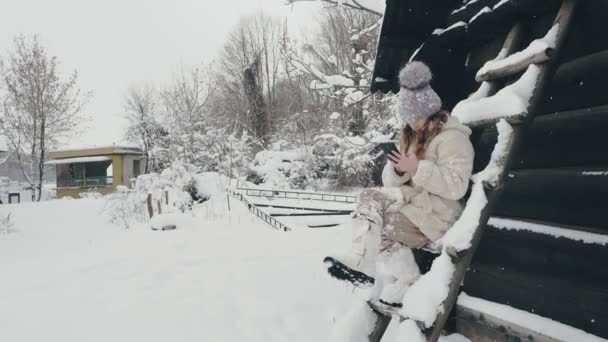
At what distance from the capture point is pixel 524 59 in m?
1.80

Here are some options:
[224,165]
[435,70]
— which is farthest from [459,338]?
[224,165]

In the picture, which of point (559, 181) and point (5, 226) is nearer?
point (559, 181)

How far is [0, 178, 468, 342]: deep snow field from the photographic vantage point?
3281 mm

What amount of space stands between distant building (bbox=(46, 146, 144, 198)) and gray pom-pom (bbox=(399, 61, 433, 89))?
3100 cm

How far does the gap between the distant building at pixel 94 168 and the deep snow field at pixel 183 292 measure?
985 inches

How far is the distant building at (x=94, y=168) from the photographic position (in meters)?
30.0

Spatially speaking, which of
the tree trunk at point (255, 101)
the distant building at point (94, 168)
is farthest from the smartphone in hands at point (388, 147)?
the distant building at point (94, 168)

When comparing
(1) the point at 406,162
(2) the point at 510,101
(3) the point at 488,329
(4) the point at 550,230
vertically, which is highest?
(2) the point at 510,101

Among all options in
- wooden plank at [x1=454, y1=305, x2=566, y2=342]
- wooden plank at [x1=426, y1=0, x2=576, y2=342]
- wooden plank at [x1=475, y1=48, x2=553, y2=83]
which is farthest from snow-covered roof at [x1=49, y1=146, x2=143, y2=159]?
wooden plank at [x1=426, y1=0, x2=576, y2=342]

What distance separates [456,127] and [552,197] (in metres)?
0.75

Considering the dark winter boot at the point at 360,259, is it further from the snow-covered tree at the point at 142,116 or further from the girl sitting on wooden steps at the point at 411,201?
the snow-covered tree at the point at 142,116

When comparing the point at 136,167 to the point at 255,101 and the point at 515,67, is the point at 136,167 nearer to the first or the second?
A: the point at 255,101

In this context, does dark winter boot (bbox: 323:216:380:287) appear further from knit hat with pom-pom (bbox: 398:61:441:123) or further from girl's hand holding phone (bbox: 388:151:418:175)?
knit hat with pom-pom (bbox: 398:61:441:123)

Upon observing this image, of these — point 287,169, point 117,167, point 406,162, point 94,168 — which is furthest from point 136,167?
point 406,162
